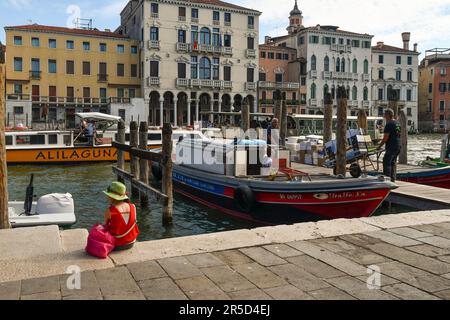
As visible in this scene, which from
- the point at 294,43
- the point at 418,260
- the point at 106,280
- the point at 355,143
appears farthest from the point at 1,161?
the point at 294,43

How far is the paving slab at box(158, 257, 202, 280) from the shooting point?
4.29 metres

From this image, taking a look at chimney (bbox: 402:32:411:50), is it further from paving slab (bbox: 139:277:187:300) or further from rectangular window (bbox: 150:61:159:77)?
paving slab (bbox: 139:277:187:300)

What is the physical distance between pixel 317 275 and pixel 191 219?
7.52 metres

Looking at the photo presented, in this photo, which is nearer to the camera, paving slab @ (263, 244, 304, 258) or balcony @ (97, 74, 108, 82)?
paving slab @ (263, 244, 304, 258)

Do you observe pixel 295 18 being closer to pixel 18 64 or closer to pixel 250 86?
pixel 250 86

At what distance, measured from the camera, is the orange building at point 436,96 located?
70125 millimetres

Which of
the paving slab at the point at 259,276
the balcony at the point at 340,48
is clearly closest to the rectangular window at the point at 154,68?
the balcony at the point at 340,48

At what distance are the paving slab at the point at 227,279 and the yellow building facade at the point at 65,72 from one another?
134ft

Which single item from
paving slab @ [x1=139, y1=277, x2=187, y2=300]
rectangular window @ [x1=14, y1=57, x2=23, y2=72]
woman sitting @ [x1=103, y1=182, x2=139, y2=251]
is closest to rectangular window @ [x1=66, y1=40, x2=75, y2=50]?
rectangular window @ [x1=14, y1=57, x2=23, y2=72]

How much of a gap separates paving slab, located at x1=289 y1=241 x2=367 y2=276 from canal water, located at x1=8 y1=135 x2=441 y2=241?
207 inches

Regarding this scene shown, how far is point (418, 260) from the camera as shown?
4824 millimetres

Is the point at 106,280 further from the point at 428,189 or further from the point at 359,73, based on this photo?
the point at 359,73

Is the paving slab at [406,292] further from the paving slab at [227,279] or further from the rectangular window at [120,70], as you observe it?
the rectangular window at [120,70]

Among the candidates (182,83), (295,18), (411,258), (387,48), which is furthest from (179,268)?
(295,18)
